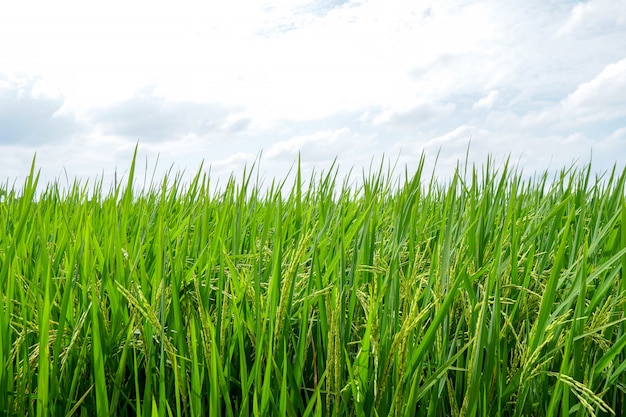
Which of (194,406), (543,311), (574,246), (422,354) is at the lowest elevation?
(194,406)

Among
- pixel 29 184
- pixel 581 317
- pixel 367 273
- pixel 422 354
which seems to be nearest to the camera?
pixel 422 354

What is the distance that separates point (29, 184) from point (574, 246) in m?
1.67

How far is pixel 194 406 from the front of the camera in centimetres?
112

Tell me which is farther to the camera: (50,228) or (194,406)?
(50,228)

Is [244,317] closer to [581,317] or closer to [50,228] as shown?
[581,317]

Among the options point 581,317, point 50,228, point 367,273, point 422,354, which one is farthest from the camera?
point 50,228

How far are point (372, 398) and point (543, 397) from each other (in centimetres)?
43

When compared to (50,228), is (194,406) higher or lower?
lower

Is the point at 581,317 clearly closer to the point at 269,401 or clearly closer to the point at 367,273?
the point at 367,273

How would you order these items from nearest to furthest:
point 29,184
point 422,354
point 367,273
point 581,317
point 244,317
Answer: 1. point 422,354
2. point 581,317
3. point 244,317
4. point 367,273
5. point 29,184

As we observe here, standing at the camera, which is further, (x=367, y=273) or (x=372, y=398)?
(x=367, y=273)

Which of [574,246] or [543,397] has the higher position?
[574,246]

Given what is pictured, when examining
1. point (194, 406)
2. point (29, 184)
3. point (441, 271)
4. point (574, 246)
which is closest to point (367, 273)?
point (441, 271)

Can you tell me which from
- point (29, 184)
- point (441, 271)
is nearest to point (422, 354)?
point (441, 271)
